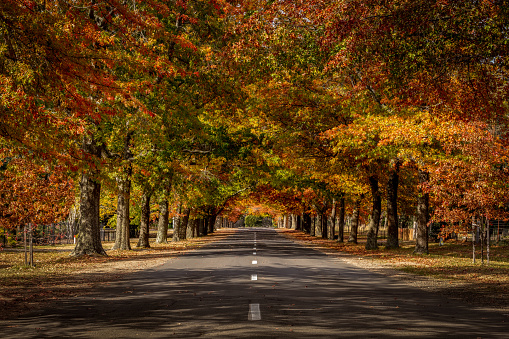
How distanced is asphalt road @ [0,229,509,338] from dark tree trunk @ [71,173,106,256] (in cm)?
1060

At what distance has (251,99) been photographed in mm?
26844

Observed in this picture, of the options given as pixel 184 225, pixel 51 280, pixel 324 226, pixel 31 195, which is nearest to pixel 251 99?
pixel 31 195

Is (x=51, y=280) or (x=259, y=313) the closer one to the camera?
(x=259, y=313)

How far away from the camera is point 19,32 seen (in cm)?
872

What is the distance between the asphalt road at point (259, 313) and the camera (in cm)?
696

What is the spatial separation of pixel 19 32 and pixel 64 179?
35.8 feet

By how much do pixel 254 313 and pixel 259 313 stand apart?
78mm

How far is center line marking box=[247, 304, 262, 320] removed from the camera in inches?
313

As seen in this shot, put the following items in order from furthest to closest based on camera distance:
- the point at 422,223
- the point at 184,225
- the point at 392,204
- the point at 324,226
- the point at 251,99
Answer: the point at 324,226, the point at 184,225, the point at 392,204, the point at 251,99, the point at 422,223

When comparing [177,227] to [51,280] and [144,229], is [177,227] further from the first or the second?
[51,280]

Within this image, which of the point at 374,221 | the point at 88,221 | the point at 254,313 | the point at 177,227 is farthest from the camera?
the point at 177,227

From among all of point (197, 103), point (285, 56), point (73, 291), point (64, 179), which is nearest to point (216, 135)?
point (197, 103)

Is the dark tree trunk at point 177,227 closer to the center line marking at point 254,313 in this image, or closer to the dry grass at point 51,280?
the dry grass at point 51,280

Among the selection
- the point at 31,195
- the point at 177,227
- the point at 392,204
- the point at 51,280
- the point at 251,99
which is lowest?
the point at 177,227
